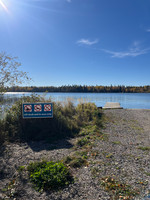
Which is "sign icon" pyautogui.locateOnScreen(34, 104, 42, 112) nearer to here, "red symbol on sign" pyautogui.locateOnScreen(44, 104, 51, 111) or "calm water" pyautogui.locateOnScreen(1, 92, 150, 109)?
"red symbol on sign" pyautogui.locateOnScreen(44, 104, 51, 111)

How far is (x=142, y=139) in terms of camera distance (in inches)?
259

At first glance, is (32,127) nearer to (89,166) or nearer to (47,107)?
(47,107)

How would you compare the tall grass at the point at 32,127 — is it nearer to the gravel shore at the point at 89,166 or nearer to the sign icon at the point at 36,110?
the sign icon at the point at 36,110

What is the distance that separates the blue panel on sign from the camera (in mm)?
6668

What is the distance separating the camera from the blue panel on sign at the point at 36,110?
6.67 metres

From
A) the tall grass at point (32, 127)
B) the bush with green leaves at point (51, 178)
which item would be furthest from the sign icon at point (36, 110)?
the bush with green leaves at point (51, 178)

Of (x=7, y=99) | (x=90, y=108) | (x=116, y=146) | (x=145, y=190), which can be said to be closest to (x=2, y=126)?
(x=7, y=99)

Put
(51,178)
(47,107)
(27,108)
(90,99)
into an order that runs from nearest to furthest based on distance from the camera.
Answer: (51,178) → (27,108) → (47,107) → (90,99)

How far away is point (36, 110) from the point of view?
266 inches

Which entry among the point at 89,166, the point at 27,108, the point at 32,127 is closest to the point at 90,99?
the point at 32,127

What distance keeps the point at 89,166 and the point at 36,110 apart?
3.53m

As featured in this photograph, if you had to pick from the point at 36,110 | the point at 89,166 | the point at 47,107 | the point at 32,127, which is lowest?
the point at 89,166

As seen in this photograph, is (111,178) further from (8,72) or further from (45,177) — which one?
(8,72)

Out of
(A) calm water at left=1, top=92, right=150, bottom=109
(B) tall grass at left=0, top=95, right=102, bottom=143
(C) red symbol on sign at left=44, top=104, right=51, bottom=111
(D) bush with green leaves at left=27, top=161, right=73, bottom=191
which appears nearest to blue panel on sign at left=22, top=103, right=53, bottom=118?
(C) red symbol on sign at left=44, top=104, right=51, bottom=111
